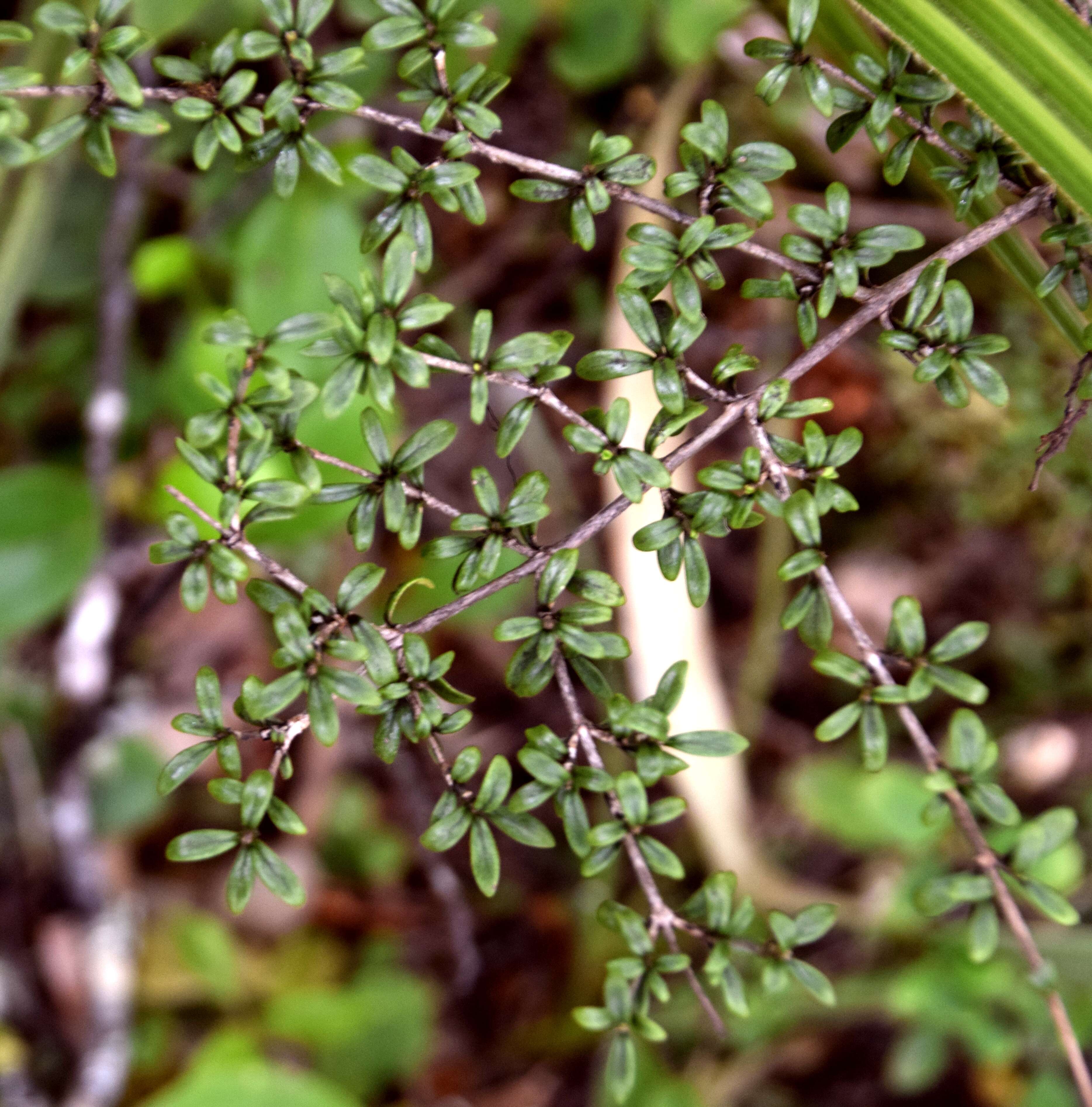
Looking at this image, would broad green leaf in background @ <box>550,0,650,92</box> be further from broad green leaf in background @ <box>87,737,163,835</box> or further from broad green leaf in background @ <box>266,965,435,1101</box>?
broad green leaf in background @ <box>266,965,435,1101</box>

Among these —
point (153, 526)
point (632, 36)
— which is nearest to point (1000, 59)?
point (632, 36)

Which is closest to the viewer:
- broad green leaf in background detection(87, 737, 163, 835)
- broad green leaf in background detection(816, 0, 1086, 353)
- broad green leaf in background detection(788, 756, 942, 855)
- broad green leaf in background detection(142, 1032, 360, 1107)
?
broad green leaf in background detection(816, 0, 1086, 353)

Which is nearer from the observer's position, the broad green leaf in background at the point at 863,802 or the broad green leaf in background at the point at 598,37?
the broad green leaf in background at the point at 598,37

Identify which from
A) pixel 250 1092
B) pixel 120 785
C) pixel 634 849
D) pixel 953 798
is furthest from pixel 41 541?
pixel 953 798

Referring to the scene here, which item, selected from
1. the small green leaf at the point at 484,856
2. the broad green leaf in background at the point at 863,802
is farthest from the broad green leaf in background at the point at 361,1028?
the small green leaf at the point at 484,856

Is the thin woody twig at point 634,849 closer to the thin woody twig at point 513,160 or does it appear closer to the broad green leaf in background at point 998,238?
the thin woody twig at point 513,160

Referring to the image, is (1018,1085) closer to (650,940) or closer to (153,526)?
(650,940)

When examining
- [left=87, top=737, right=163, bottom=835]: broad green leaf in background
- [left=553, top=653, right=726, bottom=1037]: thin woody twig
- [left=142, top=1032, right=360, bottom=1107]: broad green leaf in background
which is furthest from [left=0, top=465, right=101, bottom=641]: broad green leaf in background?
[left=553, top=653, right=726, bottom=1037]: thin woody twig
